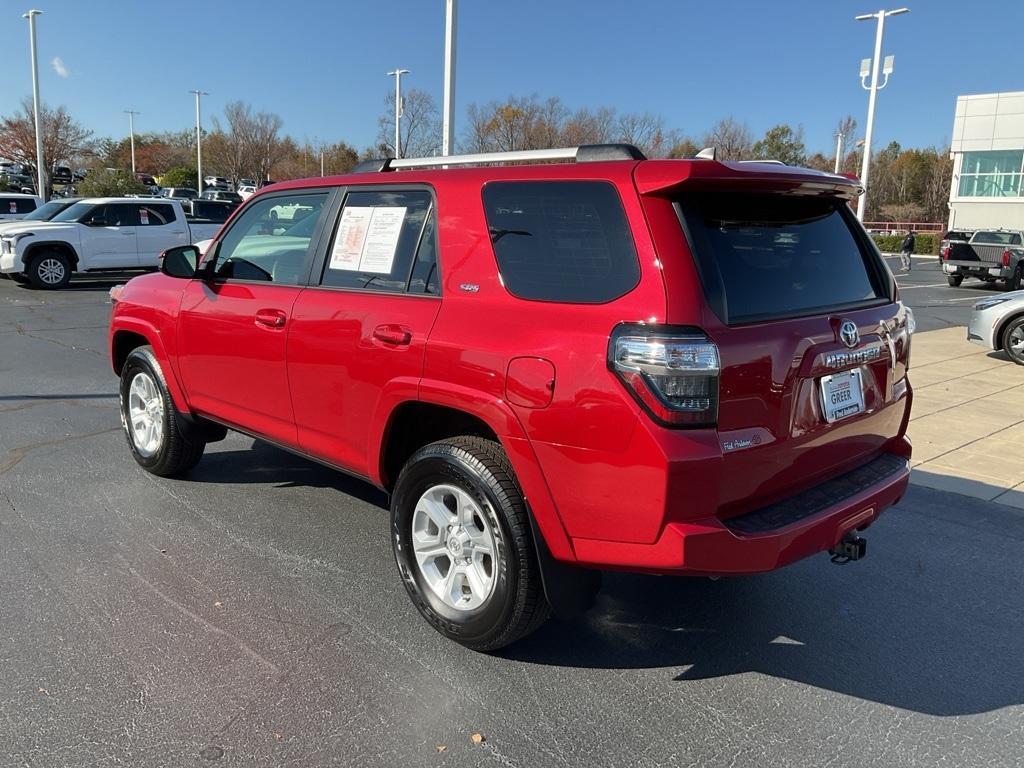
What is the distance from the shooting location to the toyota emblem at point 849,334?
10.2 ft

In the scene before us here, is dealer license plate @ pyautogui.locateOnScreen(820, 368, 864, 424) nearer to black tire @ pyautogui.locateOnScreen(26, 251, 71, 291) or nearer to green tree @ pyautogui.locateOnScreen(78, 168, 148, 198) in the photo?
black tire @ pyautogui.locateOnScreen(26, 251, 71, 291)

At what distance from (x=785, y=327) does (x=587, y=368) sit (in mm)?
752

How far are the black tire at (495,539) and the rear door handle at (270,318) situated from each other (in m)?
1.12

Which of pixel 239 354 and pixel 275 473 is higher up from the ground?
pixel 239 354

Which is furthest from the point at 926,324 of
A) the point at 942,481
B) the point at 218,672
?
the point at 218,672

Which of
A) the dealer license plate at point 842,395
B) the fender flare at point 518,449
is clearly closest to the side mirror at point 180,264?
the fender flare at point 518,449

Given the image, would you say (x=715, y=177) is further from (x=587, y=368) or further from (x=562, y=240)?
(x=587, y=368)

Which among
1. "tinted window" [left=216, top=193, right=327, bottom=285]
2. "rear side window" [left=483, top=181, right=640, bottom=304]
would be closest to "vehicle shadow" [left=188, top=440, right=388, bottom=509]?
"tinted window" [left=216, top=193, right=327, bottom=285]

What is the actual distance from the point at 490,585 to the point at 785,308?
5.02 feet

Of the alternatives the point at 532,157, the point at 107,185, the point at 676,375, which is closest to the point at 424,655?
the point at 676,375

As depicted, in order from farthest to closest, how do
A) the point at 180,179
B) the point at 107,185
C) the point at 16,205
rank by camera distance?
the point at 180,179 → the point at 107,185 → the point at 16,205

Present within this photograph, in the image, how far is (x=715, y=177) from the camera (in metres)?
2.77

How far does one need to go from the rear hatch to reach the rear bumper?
0.07 meters

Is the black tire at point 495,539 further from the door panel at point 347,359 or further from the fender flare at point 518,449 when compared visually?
the door panel at point 347,359
